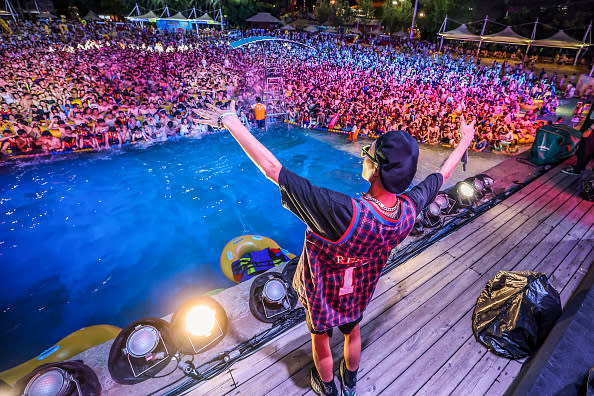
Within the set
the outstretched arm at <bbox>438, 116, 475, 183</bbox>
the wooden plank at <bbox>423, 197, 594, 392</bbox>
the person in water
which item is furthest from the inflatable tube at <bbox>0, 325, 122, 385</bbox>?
the outstretched arm at <bbox>438, 116, 475, 183</bbox>

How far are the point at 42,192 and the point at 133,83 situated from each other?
7.88 m

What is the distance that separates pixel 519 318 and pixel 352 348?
1686mm

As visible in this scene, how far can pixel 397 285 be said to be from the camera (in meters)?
3.39

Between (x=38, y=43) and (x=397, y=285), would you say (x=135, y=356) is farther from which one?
(x=38, y=43)

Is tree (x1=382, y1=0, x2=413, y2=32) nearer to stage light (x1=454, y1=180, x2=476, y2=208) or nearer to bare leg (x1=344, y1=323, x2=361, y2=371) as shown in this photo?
stage light (x1=454, y1=180, x2=476, y2=208)

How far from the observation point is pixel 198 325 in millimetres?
2719

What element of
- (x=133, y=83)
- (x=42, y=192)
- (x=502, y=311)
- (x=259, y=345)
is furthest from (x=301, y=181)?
(x=133, y=83)

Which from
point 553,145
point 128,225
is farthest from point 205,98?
point 553,145

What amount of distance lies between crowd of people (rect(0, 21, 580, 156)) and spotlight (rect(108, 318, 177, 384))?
14.8 feet

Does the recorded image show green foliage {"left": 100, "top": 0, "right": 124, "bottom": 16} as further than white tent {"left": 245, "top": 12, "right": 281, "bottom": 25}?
Yes

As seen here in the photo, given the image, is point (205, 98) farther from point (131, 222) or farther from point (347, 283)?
point (347, 283)

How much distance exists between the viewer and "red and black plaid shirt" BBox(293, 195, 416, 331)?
1.36m

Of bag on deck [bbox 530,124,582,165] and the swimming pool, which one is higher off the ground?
bag on deck [bbox 530,124,582,165]

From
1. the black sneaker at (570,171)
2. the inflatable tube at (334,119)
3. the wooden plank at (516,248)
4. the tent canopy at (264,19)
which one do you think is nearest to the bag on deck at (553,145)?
the black sneaker at (570,171)
